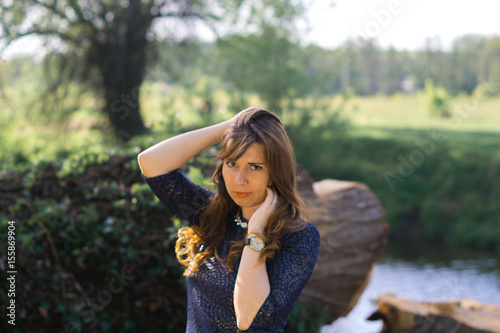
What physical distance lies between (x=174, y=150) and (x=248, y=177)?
0.36 metres

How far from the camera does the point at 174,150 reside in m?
1.87

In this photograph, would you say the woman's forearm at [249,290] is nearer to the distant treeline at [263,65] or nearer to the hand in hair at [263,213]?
the hand in hair at [263,213]

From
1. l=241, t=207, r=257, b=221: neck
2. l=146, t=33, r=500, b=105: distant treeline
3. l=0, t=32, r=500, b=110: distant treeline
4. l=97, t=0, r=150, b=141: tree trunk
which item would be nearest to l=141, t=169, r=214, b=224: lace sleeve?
l=241, t=207, r=257, b=221: neck

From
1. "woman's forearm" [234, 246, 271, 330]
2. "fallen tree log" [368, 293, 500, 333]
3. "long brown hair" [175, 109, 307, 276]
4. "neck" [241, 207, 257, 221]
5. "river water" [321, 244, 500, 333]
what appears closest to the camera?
"woman's forearm" [234, 246, 271, 330]

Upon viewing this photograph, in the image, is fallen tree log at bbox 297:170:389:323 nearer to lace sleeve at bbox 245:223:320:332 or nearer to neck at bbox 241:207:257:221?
neck at bbox 241:207:257:221

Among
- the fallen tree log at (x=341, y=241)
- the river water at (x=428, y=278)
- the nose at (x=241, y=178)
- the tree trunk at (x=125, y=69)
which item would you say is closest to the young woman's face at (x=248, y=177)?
the nose at (x=241, y=178)

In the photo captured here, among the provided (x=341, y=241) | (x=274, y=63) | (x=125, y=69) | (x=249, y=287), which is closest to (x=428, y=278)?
(x=341, y=241)

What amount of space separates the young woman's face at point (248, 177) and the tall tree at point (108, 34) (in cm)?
935

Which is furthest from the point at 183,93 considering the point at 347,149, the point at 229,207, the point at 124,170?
the point at 229,207

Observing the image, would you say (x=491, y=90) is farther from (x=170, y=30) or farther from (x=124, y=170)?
(x=124, y=170)

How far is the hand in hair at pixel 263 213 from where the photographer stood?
1.62 m

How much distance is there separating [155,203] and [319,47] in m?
12.1

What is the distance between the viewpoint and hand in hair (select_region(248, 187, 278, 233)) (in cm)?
162

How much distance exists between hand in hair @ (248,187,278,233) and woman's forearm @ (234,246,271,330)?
92 millimetres
